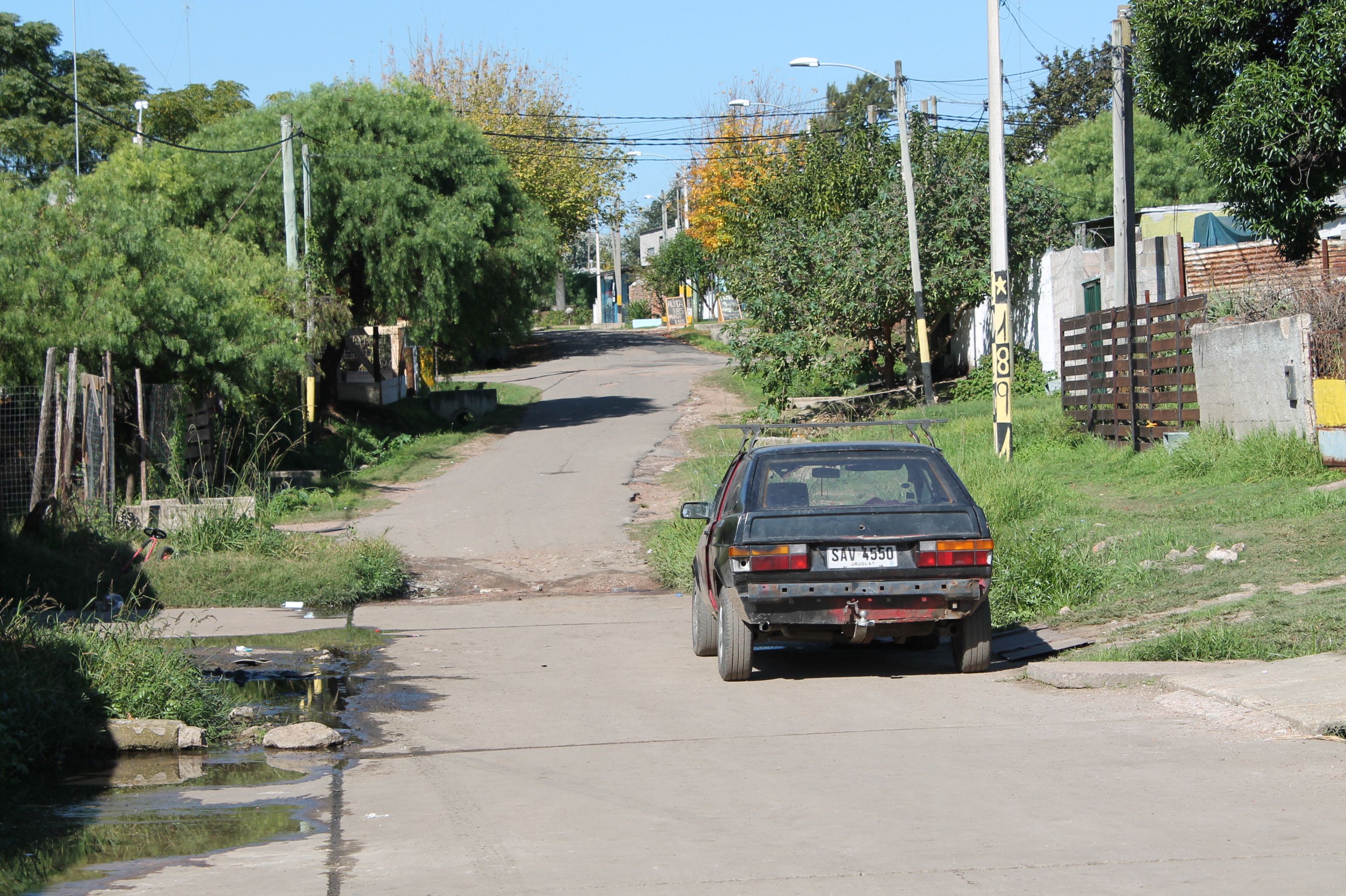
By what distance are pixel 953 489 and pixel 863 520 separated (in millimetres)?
811

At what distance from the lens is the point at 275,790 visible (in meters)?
5.96

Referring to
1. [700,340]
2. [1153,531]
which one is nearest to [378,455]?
[1153,531]

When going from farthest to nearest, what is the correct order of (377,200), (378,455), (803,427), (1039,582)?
1. (377,200)
2. (378,455)
3. (1039,582)
4. (803,427)

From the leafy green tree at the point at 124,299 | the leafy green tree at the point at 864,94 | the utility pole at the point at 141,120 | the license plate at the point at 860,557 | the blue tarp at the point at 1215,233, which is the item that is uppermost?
the leafy green tree at the point at 864,94

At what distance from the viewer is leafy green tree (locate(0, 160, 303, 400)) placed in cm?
1600

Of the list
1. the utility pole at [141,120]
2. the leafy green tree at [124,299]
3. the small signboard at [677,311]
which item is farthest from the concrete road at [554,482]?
the small signboard at [677,311]

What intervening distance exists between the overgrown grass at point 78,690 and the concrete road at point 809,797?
1.10 meters

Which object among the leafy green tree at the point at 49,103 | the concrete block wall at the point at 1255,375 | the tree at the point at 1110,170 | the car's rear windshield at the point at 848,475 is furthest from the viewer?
the leafy green tree at the point at 49,103

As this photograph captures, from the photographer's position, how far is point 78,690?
6781mm

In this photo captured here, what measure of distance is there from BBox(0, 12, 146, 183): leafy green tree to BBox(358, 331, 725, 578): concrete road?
2024cm

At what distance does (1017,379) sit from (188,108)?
38.5 m

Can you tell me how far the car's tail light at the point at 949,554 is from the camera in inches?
303

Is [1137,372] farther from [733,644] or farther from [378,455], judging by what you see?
[378,455]

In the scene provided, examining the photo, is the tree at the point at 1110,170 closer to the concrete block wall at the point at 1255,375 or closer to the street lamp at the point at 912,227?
the street lamp at the point at 912,227
